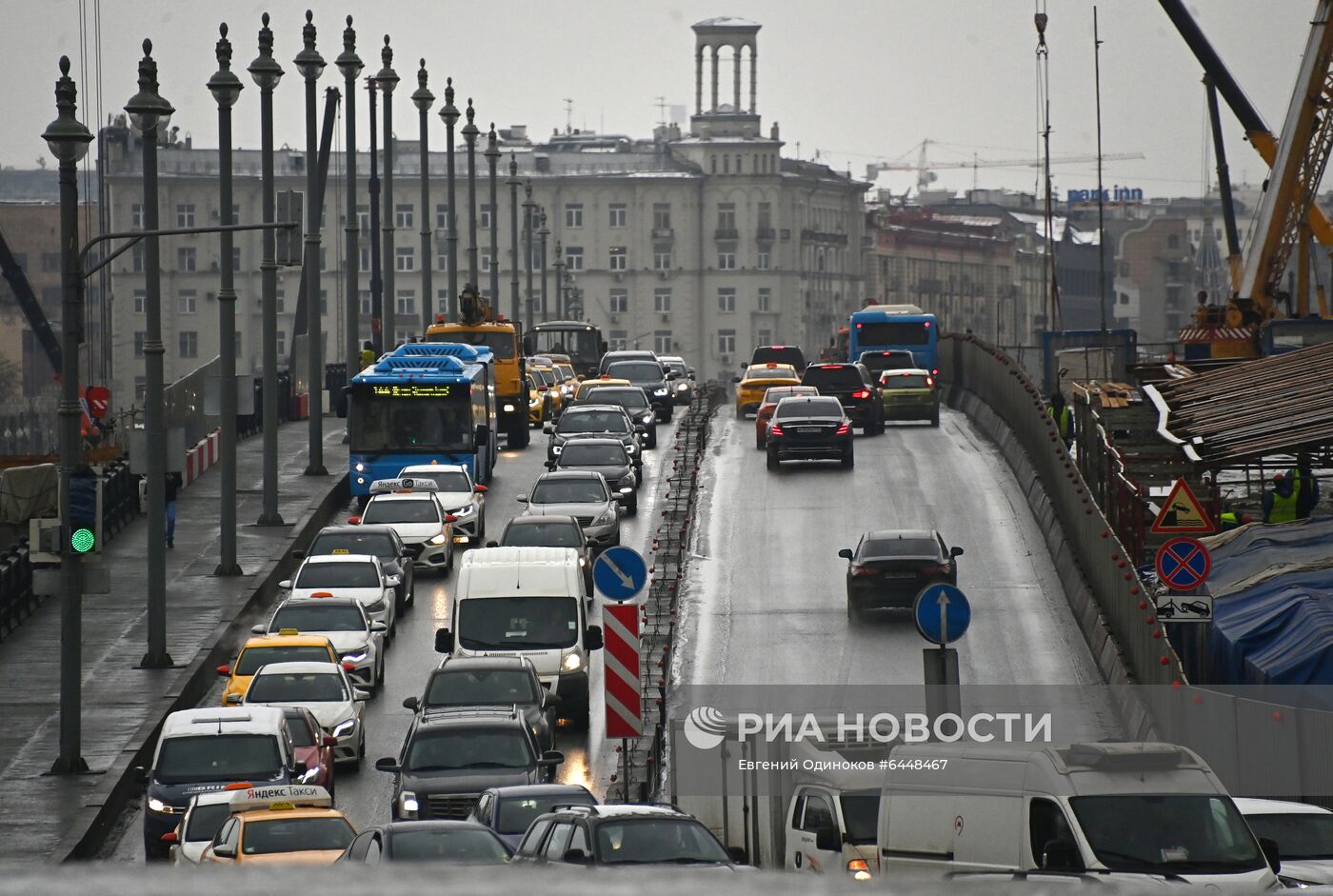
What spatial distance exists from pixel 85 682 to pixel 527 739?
961cm

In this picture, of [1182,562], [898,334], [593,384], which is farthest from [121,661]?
[898,334]

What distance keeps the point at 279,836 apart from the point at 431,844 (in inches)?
95.2

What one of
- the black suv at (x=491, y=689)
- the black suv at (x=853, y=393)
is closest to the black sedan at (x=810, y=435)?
the black suv at (x=853, y=393)

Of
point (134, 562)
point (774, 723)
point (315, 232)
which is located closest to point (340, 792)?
point (774, 723)

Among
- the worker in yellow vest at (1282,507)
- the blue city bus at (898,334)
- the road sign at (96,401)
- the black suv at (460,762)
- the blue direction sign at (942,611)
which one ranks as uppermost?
the blue city bus at (898,334)

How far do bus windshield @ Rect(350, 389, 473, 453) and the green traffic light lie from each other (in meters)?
19.2

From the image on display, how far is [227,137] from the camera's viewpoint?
34.0m

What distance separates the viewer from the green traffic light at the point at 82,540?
71.5 ft

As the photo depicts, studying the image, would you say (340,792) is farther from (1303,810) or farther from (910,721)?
(1303,810)

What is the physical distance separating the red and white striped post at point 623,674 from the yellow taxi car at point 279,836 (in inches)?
112

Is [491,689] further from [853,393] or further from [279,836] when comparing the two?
[853,393]

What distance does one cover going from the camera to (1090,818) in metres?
11.5

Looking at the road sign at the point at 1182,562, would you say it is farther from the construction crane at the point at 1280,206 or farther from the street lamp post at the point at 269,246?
the construction crane at the point at 1280,206

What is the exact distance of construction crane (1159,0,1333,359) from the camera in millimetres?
56803
